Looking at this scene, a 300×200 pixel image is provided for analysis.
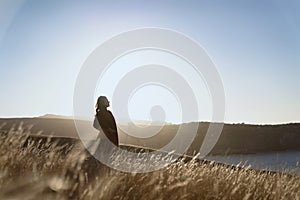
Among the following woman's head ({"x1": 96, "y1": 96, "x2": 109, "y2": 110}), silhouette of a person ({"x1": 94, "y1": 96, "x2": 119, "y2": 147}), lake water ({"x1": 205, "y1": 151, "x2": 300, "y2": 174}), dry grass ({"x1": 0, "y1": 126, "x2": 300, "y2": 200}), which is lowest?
dry grass ({"x1": 0, "y1": 126, "x2": 300, "y2": 200})

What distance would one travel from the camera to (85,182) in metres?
4.31

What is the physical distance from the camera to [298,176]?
Result: 25.7 feet

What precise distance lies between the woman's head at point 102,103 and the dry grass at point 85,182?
3978 mm

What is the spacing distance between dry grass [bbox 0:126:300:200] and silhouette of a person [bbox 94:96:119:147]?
3.68 m

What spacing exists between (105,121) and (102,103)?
45 cm

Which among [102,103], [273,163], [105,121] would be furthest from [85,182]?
[273,163]

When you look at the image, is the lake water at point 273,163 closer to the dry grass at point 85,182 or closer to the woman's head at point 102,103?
the dry grass at point 85,182

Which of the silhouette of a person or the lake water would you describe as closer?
the lake water

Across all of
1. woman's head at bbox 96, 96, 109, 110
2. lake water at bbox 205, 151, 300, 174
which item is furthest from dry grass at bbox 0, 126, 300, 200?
woman's head at bbox 96, 96, 109, 110

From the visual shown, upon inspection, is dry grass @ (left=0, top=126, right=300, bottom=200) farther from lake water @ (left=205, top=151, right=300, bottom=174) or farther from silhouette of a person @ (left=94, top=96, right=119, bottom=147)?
silhouette of a person @ (left=94, top=96, right=119, bottom=147)

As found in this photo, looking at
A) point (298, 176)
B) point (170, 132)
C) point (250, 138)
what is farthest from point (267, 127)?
point (298, 176)

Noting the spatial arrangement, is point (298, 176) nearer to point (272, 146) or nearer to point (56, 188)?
point (56, 188)

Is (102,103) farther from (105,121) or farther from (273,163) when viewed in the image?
(273,163)

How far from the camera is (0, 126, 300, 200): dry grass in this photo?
3.03 meters
